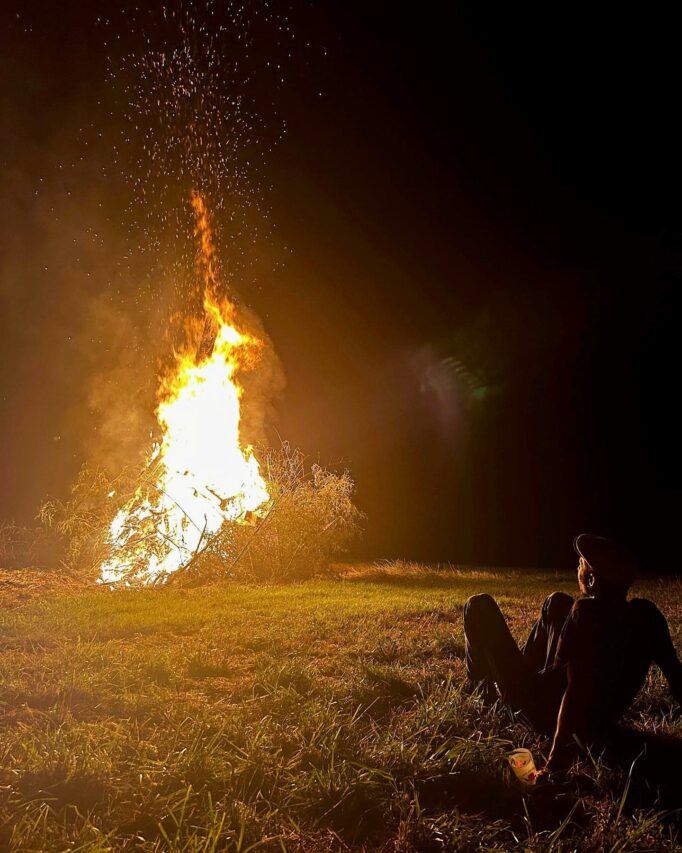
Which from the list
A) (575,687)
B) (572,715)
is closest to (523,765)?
(572,715)

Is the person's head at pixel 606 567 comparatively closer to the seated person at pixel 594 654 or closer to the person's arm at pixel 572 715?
the seated person at pixel 594 654

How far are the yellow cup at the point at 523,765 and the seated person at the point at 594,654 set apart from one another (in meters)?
0.10

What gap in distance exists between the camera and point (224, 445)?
12.3 meters

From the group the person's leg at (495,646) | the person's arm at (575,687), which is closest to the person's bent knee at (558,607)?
the person's leg at (495,646)

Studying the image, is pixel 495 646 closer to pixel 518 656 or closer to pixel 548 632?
pixel 518 656

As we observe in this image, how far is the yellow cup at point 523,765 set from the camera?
2.99 meters

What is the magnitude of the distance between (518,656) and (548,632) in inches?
11.4

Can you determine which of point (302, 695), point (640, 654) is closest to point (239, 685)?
point (302, 695)

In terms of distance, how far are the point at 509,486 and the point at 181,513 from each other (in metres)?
14.8

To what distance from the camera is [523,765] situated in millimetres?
3113

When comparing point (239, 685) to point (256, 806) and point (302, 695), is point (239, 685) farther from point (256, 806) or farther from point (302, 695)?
A: point (256, 806)

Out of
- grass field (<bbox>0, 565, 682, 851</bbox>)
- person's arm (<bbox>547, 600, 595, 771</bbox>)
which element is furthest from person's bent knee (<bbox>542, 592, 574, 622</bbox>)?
grass field (<bbox>0, 565, 682, 851</bbox>)

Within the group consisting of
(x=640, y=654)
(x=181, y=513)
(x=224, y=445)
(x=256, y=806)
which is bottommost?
(x=256, y=806)

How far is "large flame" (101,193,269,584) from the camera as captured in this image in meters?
11.1
